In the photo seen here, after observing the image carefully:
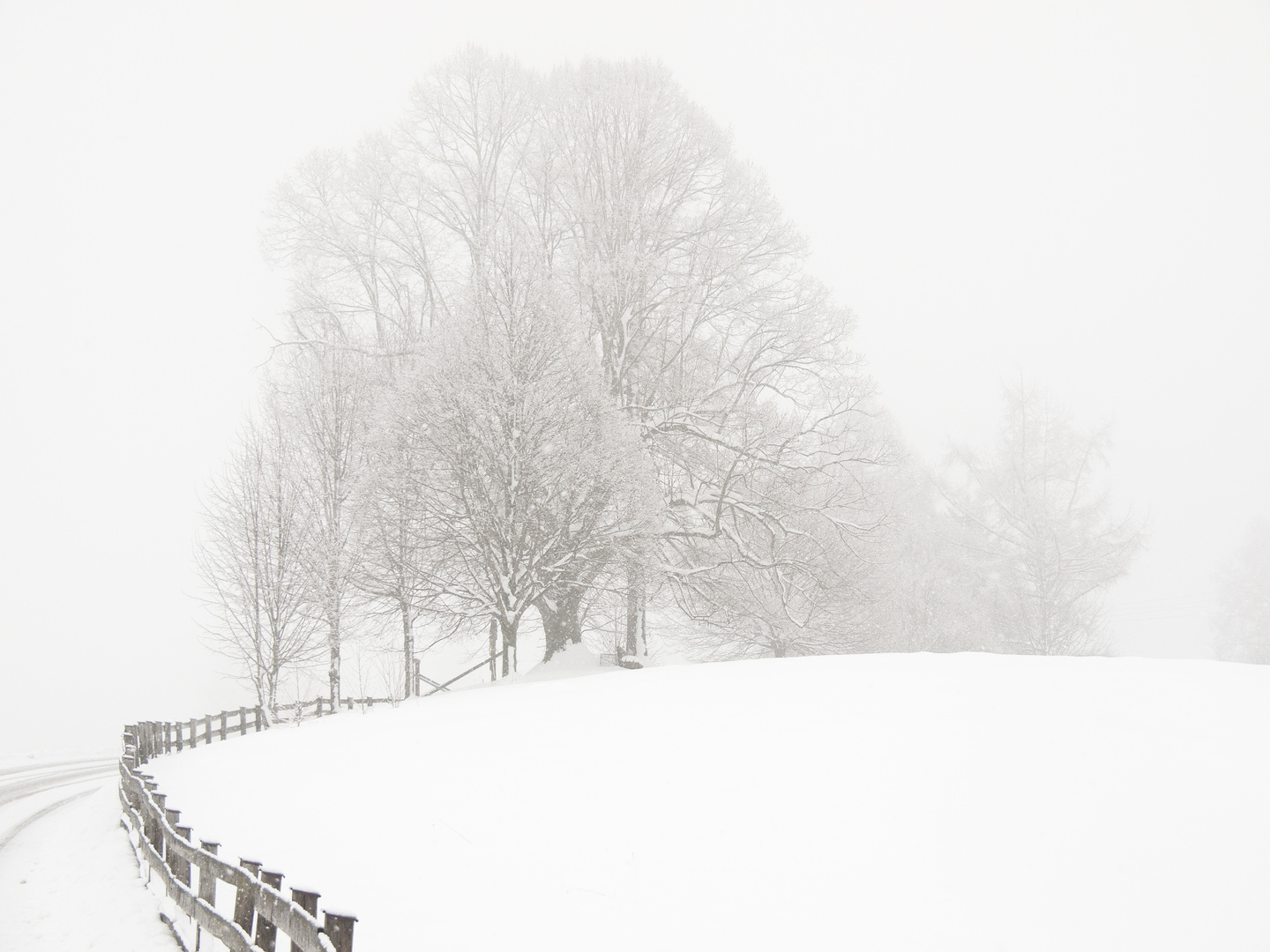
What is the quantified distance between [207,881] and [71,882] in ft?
14.4

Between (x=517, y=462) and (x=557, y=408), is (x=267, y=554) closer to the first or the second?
(x=517, y=462)

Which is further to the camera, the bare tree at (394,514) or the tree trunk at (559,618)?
the tree trunk at (559,618)

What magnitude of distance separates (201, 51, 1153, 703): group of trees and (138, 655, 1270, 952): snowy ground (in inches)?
330

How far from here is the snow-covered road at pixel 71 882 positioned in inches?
281

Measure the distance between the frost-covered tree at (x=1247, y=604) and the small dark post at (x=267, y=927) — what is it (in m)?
45.2

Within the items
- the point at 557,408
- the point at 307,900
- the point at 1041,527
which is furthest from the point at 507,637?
the point at 1041,527

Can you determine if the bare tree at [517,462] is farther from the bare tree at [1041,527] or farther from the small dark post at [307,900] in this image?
the bare tree at [1041,527]

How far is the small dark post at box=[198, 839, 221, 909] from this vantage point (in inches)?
248

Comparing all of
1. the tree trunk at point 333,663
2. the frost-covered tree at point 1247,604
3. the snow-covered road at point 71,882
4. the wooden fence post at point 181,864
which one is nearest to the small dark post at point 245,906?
the wooden fence post at point 181,864

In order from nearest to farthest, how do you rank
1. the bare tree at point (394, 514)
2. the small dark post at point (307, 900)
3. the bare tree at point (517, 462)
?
the small dark post at point (307, 900) < the bare tree at point (517, 462) < the bare tree at point (394, 514)

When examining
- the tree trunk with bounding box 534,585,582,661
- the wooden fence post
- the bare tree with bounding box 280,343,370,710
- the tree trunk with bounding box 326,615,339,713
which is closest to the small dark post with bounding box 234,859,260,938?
the wooden fence post

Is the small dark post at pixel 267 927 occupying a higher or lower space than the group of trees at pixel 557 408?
lower

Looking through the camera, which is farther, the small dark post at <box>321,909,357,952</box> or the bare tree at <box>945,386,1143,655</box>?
the bare tree at <box>945,386,1143,655</box>

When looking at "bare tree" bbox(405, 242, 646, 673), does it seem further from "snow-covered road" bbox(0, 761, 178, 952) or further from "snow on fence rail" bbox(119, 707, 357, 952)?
"snow on fence rail" bbox(119, 707, 357, 952)
